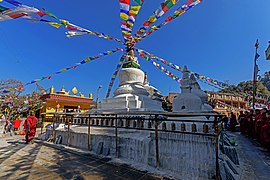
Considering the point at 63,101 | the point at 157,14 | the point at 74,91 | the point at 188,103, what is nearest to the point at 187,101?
the point at 188,103

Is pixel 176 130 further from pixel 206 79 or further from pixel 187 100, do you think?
pixel 206 79

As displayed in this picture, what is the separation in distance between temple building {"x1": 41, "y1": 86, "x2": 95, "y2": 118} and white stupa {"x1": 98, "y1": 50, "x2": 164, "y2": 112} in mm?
8750

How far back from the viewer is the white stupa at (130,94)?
278 inches

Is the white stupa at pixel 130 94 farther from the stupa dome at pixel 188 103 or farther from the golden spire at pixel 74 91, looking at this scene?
the golden spire at pixel 74 91

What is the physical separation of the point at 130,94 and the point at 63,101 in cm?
1276

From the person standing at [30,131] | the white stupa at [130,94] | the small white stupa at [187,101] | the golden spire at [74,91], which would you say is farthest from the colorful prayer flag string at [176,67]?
the golden spire at [74,91]

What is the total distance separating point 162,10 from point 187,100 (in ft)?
13.3

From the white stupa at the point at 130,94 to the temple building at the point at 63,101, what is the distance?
8.75m

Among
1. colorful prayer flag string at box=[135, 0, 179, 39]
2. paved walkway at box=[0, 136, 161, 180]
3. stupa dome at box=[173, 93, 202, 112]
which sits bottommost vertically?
paved walkway at box=[0, 136, 161, 180]

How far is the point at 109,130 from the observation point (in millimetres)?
4895

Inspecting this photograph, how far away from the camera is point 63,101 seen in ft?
57.1

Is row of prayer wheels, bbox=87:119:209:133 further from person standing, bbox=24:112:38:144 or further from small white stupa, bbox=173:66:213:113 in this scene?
person standing, bbox=24:112:38:144

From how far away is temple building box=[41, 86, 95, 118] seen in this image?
53.9 feet

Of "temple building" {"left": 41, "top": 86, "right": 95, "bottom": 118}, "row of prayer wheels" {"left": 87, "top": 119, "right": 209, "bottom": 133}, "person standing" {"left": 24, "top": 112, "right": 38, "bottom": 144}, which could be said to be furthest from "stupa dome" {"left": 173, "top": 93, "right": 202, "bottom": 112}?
"temple building" {"left": 41, "top": 86, "right": 95, "bottom": 118}
